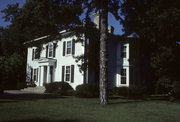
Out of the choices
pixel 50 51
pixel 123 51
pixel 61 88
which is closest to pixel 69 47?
Answer: pixel 50 51

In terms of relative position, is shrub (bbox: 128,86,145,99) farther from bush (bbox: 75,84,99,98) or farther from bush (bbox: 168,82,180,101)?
bush (bbox: 75,84,99,98)

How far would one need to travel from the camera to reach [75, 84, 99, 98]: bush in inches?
714

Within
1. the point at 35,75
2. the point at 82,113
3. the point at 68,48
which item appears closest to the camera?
the point at 82,113

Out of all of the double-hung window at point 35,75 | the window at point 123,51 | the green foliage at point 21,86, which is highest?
the window at point 123,51

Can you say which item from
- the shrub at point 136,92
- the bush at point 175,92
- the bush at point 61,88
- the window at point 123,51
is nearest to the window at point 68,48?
the bush at point 61,88

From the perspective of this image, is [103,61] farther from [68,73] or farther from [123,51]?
[123,51]

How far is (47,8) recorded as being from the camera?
44.4ft

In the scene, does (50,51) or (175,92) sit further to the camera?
(50,51)

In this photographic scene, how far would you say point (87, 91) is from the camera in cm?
1814

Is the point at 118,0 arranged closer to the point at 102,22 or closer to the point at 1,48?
the point at 102,22

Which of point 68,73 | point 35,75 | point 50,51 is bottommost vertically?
point 35,75

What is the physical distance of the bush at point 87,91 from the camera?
18.1 m

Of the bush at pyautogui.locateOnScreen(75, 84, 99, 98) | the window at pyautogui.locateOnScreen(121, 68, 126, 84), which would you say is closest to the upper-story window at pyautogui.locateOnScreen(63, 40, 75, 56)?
the bush at pyautogui.locateOnScreen(75, 84, 99, 98)

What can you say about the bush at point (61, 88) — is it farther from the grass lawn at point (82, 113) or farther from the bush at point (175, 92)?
the bush at point (175, 92)
